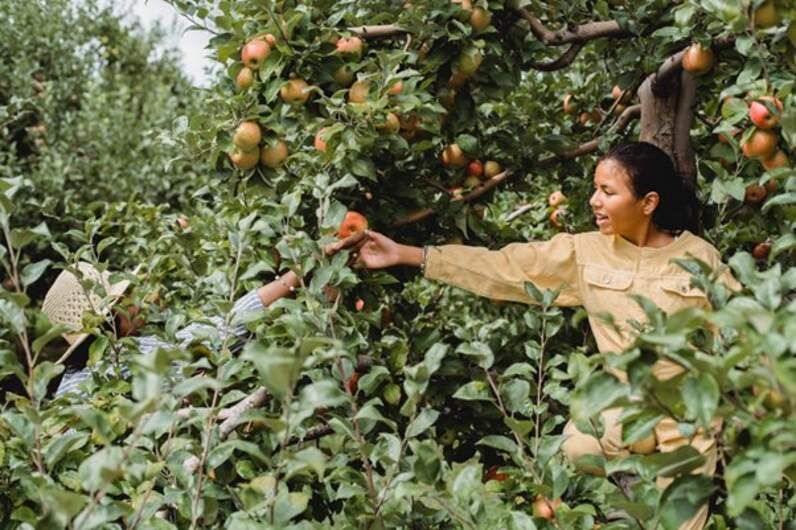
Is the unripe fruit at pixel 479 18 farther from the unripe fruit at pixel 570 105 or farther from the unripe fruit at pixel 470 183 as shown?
the unripe fruit at pixel 570 105

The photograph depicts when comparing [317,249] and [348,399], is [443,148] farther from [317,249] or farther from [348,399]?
[348,399]

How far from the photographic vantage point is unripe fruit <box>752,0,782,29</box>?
151cm

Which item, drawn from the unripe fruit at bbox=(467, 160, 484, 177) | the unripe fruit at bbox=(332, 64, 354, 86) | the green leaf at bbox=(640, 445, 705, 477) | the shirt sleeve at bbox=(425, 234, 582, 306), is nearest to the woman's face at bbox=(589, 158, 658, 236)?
the shirt sleeve at bbox=(425, 234, 582, 306)

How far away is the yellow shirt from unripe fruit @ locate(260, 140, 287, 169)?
0.40m

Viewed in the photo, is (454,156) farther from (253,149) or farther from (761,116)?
(761,116)

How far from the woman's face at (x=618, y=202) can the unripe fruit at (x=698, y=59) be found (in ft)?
0.96

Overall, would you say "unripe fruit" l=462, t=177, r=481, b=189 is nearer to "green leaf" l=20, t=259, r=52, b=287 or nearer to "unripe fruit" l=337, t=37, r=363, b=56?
"unripe fruit" l=337, t=37, r=363, b=56

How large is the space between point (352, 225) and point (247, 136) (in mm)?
298

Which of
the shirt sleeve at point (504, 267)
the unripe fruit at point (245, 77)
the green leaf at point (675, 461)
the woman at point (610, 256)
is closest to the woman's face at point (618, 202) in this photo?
the woman at point (610, 256)

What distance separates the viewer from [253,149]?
1.99 m

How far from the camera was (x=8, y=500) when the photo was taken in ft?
4.98

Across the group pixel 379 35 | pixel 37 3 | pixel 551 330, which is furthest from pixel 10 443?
pixel 37 3

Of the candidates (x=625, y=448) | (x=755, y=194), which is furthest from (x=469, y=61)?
(x=625, y=448)

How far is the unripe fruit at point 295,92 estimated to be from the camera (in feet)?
6.49
